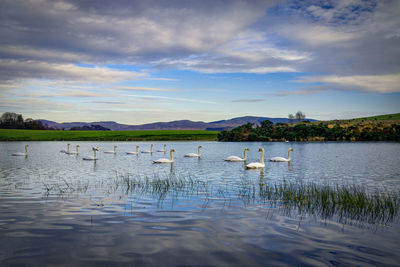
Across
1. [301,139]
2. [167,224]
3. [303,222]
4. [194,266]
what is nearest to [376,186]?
[303,222]

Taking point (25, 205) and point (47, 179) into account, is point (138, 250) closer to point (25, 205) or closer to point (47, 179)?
point (25, 205)

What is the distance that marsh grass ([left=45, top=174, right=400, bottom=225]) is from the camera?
36.1ft

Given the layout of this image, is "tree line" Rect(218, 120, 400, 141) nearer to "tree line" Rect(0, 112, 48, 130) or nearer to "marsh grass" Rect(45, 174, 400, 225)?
"marsh grass" Rect(45, 174, 400, 225)

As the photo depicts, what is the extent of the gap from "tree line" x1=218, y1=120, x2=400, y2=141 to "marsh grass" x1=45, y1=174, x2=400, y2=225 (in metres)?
70.8

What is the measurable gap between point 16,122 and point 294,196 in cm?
16755

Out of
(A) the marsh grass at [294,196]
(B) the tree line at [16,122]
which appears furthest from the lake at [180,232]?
(B) the tree line at [16,122]

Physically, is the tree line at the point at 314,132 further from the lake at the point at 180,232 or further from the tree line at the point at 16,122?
the tree line at the point at 16,122

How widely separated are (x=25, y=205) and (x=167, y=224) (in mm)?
6284

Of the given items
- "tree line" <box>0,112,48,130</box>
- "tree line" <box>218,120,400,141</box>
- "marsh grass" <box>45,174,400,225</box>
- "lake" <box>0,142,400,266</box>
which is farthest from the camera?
"tree line" <box>0,112,48,130</box>

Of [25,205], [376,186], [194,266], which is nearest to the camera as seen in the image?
[194,266]

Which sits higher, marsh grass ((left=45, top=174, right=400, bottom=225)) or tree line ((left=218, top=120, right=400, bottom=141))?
tree line ((left=218, top=120, right=400, bottom=141))

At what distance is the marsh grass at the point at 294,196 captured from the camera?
1100cm

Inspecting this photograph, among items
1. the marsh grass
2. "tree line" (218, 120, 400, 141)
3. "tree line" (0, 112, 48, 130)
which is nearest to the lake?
the marsh grass

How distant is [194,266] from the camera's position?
654cm
